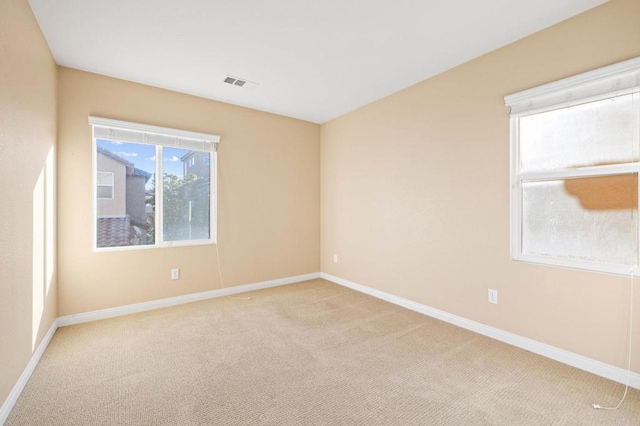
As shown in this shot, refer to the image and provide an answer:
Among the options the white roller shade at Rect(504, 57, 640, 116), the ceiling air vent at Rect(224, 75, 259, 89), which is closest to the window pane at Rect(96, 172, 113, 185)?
the ceiling air vent at Rect(224, 75, 259, 89)

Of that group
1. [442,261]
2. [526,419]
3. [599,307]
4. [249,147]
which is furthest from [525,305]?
[249,147]

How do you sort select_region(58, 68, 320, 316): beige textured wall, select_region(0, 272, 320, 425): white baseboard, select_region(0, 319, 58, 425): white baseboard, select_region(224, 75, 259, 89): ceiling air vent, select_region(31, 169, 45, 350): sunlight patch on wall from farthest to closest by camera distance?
1. select_region(224, 75, 259, 89): ceiling air vent
2. select_region(58, 68, 320, 316): beige textured wall
3. select_region(31, 169, 45, 350): sunlight patch on wall
4. select_region(0, 272, 320, 425): white baseboard
5. select_region(0, 319, 58, 425): white baseboard

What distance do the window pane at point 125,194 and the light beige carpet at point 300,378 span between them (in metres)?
0.94

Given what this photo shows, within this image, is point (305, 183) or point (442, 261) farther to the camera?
point (305, 183)

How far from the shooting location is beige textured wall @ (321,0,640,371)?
206cm

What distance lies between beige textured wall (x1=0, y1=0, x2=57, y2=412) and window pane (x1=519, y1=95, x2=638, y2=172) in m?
3.69

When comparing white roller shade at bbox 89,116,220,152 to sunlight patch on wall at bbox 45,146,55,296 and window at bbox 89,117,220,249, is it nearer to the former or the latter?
window at bbox 89,117,220,249

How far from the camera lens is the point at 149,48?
2.59 metres

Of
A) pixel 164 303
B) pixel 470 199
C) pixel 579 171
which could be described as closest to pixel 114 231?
pixel 164 303

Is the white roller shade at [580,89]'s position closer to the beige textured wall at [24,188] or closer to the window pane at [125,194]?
the beige textured wall at [24,188]

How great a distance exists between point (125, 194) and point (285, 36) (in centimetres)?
247

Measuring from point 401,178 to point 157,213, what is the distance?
3008mm

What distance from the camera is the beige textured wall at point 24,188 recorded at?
1675 mm

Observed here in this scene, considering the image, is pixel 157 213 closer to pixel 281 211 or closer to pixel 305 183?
pixel 281 211
